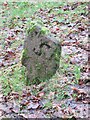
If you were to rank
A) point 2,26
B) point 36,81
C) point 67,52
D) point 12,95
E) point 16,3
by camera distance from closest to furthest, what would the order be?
point 12,95, point 36,81, point 67,52, point 2,26, point 16,3

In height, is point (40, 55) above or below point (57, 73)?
above

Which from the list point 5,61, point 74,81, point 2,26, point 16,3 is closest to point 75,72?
point 74,81

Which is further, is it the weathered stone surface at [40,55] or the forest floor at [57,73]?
the weathered stone surface at [40,55]

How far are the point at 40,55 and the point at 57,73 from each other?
0.42 m

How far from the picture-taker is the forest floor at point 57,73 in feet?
18.6

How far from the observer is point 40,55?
6633 mm

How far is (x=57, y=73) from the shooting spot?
6.62 meters

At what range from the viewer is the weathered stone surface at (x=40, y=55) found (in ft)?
21.2

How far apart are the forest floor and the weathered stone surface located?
0.17 m

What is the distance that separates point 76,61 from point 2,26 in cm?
354

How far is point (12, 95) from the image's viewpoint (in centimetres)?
626

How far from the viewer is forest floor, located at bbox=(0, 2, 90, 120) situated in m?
5.68

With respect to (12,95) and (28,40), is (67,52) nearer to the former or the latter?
(28,40)

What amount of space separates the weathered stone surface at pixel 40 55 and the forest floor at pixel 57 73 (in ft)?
0.55
